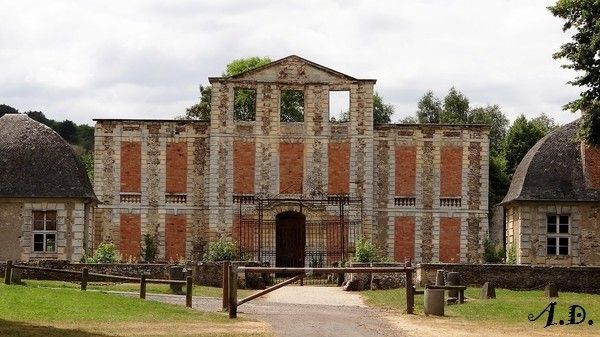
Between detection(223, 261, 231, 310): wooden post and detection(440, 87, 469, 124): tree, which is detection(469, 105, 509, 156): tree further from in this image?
detection(223, 261, 231, 310): wooden post

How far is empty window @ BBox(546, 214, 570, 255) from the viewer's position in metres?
40.8

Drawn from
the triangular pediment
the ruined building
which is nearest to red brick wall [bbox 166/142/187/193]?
the ruined building

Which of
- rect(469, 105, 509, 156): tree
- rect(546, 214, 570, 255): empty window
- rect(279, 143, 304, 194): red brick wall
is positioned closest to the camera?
rect(546, 214, 570, 255): empty window

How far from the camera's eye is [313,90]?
47.6 m

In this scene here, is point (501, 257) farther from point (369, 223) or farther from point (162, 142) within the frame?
point (162, 142)

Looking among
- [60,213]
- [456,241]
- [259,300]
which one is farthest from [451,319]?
[456,241]

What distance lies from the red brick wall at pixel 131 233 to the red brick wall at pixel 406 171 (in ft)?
36.3

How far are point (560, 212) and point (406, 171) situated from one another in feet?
29.8

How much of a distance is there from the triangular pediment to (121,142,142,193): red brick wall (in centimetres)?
497

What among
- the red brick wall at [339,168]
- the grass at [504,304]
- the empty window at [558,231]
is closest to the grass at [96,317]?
the grass at [504,304]

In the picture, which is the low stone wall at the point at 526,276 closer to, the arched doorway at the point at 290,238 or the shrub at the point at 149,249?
the arched doorway at the point at 290,238

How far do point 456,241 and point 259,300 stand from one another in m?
20.0

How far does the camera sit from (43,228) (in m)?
41.8

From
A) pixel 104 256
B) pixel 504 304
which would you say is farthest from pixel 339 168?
pixel 504 304
